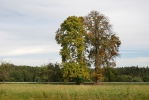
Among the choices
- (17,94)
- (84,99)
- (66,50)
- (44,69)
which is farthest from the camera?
(44,69)

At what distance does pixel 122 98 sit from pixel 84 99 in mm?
2421

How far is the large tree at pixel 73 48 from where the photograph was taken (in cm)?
4384

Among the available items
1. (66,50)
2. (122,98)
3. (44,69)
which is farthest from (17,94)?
(44,69)

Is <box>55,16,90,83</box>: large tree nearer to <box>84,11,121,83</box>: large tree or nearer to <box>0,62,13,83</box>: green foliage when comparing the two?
<box>84,11,121,83</box>: large tree

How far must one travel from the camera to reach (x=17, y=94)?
2052 cm

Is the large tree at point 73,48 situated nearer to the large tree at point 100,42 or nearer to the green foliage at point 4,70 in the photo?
the large tree at point 100,42

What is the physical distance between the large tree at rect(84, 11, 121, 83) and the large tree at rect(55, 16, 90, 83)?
1.62m

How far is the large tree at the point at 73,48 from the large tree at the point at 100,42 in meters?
1.62

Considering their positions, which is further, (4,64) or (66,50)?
(4,64)

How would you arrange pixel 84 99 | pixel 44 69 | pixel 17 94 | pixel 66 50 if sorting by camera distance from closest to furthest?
pixel 84 99, pixel 17 94, pixel 66 50, pixel 44 69

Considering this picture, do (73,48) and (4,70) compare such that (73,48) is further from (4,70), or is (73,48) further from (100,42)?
(4,70)

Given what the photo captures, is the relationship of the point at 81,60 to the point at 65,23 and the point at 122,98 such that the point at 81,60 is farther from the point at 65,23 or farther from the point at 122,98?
the point at 122,98

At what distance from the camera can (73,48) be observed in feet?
149

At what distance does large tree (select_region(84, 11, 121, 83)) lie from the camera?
45219 millimetres
